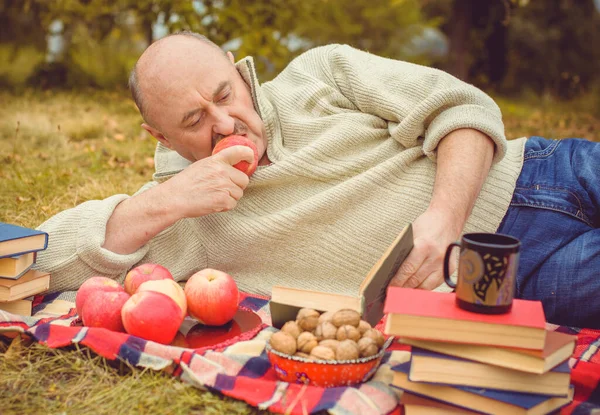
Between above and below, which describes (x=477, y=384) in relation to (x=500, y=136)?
below

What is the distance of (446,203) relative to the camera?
Result: 2588 mm

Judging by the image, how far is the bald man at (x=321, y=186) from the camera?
8.94 ft

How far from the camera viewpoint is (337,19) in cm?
1062

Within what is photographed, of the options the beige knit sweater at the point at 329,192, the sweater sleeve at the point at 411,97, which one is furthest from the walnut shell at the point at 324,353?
the sweater sleeve at the point at 411,97

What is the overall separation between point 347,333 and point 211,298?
582 mm

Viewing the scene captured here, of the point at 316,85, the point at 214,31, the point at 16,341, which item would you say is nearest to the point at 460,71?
the point at 214,31

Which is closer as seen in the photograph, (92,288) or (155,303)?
(155,303)

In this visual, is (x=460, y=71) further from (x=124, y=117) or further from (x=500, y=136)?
(x=500, y=136)

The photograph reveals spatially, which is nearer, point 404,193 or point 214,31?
point 404,193

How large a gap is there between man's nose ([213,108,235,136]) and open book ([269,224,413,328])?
937 mm

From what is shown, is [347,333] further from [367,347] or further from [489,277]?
[489,277]

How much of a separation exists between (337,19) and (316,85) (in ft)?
25.7

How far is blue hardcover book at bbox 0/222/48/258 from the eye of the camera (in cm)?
257

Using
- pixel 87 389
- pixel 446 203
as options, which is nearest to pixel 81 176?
pixel 87 389
